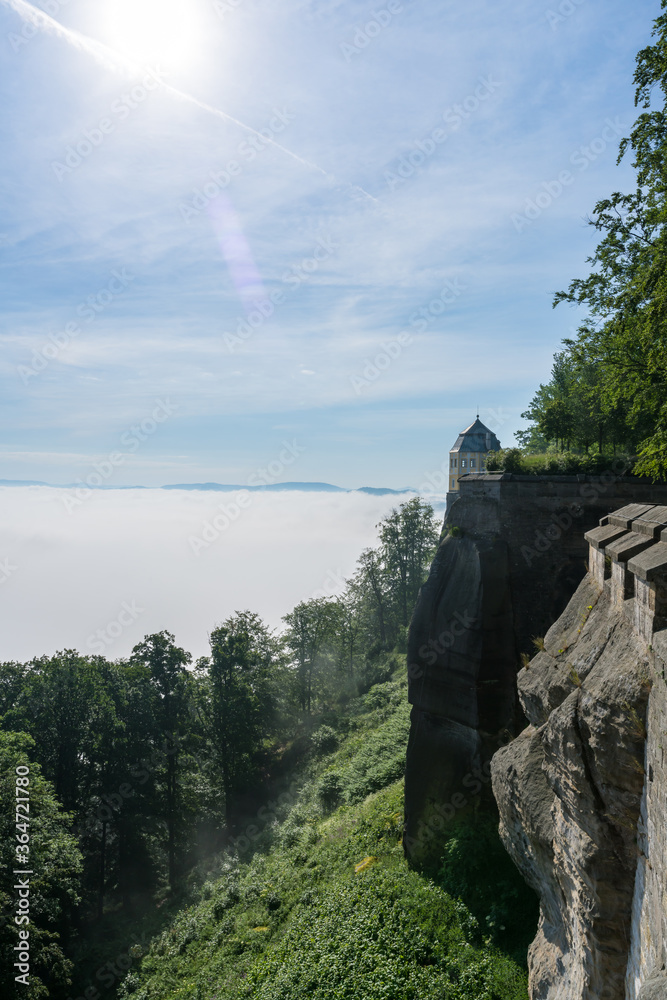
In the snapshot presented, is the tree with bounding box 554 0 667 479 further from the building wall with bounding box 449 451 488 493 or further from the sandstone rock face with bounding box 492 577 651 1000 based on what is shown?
the building wall with bounding box 449 451 488 493

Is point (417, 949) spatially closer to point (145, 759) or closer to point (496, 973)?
point (496, 973)

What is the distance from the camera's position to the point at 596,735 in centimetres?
508

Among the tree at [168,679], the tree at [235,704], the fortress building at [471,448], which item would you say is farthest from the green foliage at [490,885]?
the fortress building at [471,448]

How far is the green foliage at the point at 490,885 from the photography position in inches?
397

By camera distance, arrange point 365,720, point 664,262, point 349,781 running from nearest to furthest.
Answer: point 664,262 < point 349,781 < point 365,720

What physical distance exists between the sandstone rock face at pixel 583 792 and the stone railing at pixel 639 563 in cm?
25

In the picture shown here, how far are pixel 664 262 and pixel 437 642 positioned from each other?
35.7ft

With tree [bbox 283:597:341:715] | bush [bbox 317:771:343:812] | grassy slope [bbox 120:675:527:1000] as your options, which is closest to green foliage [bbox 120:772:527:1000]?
grassy slope [bbox 120:675:527:1000]

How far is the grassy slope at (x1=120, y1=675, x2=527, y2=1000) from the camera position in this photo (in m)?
9.99

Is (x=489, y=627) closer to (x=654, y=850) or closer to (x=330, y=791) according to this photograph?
(x=654, y=850)

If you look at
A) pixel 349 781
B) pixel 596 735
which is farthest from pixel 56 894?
→ pixel 596 735

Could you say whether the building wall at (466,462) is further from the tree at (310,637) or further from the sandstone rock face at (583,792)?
the sandstone rock face at (583,792)

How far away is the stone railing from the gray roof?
30672 millimetres

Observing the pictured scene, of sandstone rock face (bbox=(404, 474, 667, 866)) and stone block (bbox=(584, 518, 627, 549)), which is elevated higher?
stone block (bbox=(584, 518, 627, 549))
